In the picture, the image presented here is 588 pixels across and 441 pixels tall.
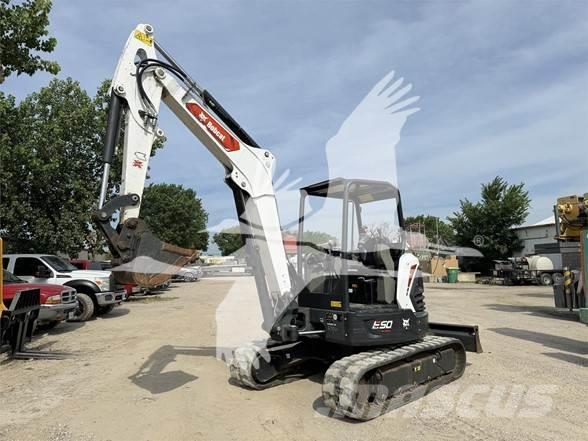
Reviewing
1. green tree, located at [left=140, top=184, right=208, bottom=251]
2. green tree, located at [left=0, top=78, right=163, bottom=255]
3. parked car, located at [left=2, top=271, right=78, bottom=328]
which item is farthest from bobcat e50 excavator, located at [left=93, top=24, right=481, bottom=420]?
green tree, located at [left=140, top=184, right=208, bottom=251]

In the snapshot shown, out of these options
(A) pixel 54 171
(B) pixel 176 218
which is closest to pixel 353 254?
(A) pixel 54 171

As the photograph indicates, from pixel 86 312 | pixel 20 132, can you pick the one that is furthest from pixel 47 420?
pixel 20 132

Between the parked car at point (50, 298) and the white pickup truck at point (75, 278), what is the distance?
2.32m

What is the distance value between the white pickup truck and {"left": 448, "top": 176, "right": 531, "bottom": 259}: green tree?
3319cm

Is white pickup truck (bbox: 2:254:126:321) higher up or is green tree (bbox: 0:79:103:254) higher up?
green tree (bbox: 0:79:103:254)

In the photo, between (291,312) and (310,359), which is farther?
(310,359)

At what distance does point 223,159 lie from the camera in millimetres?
6707

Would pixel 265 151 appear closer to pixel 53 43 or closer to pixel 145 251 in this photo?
pixel 145 251

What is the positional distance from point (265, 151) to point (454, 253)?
37507 millimetres

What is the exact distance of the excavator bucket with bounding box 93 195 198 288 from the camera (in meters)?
5.33

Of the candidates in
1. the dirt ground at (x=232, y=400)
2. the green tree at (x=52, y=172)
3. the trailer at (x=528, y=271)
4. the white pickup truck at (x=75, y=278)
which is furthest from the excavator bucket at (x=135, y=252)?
the trailer at (x=528, y=271)

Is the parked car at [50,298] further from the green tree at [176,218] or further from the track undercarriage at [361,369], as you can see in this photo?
the green tree at [176,218]

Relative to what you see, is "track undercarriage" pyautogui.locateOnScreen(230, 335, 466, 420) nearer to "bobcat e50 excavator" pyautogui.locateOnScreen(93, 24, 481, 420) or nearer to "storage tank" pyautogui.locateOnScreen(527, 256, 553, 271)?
"bobcat e50 excavator" pyautogui.locateOnScreen(93, 24, 481, 420)

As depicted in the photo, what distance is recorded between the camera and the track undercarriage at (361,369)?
536cm
